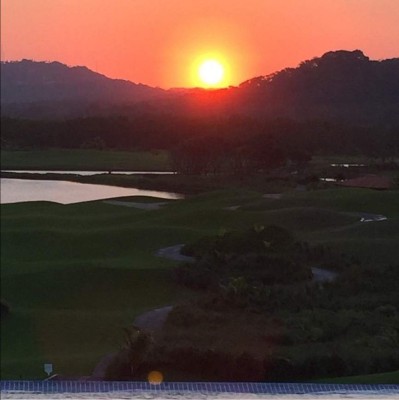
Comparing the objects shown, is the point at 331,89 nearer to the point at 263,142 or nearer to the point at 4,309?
the point at 263,142

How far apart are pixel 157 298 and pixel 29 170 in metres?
11.5

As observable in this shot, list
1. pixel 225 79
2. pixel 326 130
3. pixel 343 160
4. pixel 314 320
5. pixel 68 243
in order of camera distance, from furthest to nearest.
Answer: pixel 68 243 → pixel 343 160 → pixel 326 130 → pixel 225 79 → pixel 314 320

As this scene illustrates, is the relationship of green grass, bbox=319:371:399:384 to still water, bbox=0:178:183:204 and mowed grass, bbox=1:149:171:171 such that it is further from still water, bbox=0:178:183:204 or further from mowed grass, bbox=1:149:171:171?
mowed grass, bbox=1:149:171:171

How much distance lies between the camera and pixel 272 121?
6.93 m

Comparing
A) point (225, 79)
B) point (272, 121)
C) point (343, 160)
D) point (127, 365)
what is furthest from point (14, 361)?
point (343, 160)

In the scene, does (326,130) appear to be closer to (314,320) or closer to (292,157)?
(292,157)

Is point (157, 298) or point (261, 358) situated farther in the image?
point (157, 298)

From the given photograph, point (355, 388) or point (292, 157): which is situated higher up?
point (292, 157)

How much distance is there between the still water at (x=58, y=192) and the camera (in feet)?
39.6

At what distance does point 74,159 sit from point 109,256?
10267 mm

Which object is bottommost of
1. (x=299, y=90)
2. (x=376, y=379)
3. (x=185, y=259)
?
(x=185, y=259)

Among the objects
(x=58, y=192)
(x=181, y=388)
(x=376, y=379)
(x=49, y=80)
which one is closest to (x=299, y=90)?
(x=376, y=379)

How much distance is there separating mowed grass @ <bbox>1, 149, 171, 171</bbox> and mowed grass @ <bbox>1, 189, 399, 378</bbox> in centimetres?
521

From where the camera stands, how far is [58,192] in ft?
43.1
